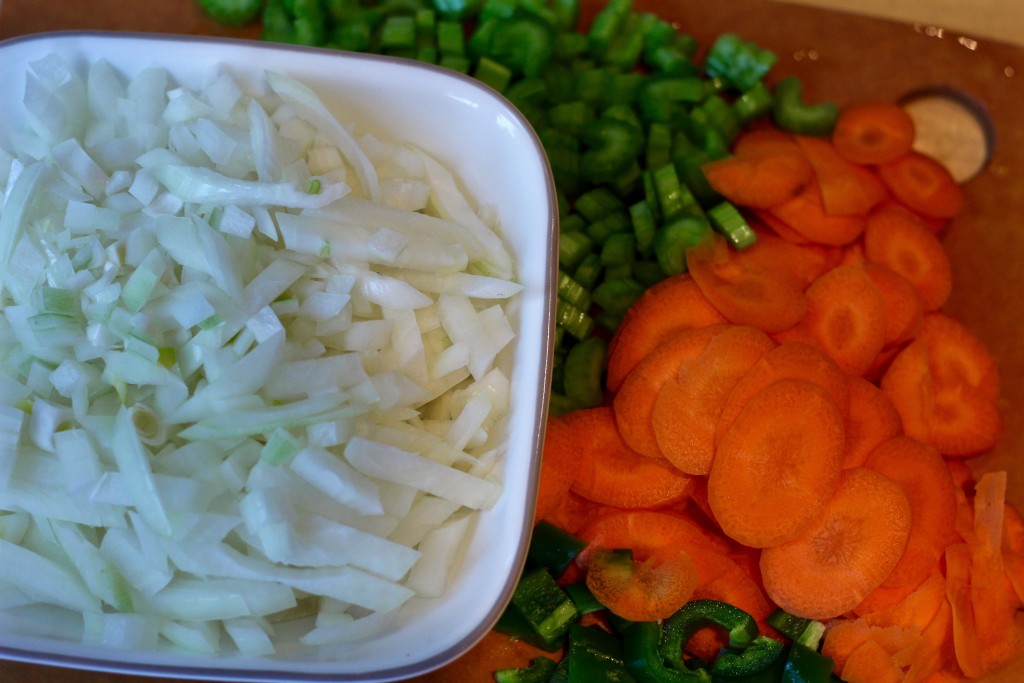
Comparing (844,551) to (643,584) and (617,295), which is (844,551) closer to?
(643,584)

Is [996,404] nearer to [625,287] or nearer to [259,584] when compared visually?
[625,287]

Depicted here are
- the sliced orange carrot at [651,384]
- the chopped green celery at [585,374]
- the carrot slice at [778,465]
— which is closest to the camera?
the carrot slice at [778,465]

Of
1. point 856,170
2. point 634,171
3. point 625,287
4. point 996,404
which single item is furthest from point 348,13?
point 996,404

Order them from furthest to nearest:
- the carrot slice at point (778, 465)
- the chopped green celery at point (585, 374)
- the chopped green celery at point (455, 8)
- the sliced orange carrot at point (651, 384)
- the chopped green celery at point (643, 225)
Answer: the chopped green celery at point (455, 8), the chopped green celery at point (643, 225), the chopped green celery at point (585, 374), the sliced orange carrot at point (651, 384), the carrot slice at point (778, 465)

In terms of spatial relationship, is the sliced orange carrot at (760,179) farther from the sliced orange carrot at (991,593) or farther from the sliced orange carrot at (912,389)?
the sliced orange carrot at (991,593)

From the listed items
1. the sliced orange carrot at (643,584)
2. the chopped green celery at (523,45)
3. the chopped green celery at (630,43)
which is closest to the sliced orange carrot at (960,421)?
the sliced orange carrot at (643,584)

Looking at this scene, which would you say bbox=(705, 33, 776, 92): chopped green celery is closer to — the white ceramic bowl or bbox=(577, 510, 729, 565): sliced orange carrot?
the white ceramic bowl
